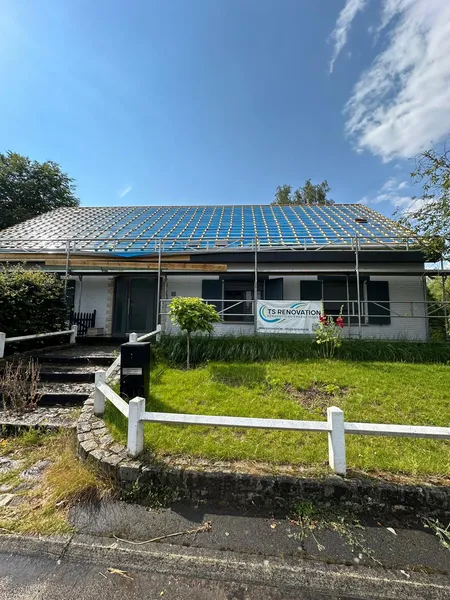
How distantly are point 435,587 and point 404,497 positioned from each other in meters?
0.72

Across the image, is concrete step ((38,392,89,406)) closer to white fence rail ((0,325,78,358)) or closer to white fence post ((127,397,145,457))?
white fence rail ((0,325,78,358))

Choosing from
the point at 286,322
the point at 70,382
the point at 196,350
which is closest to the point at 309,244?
the point at 286,322

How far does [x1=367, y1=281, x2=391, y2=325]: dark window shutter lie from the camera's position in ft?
31.2

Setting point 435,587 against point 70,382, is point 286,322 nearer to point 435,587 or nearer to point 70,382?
point 70,382

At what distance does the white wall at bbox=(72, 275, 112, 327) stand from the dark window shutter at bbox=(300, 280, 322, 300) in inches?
285

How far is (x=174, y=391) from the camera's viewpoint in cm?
498

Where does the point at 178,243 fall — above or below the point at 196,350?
above

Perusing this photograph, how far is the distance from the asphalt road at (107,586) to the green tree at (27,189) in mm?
24572

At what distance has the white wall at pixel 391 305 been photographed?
9.24 metres

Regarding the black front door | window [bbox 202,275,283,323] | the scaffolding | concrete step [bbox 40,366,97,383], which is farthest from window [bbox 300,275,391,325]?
concrete step [bbox 40,366,97,383]

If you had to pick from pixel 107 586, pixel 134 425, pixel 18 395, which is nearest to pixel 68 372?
pixel 18 395

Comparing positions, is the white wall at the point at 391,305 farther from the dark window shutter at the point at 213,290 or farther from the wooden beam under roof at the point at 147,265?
the wooden beam under roof at the point at 147,265

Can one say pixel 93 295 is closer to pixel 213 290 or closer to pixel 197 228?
pixel 213 290

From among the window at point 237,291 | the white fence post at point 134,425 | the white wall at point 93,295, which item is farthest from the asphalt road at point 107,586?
the white wall at point 93,295
